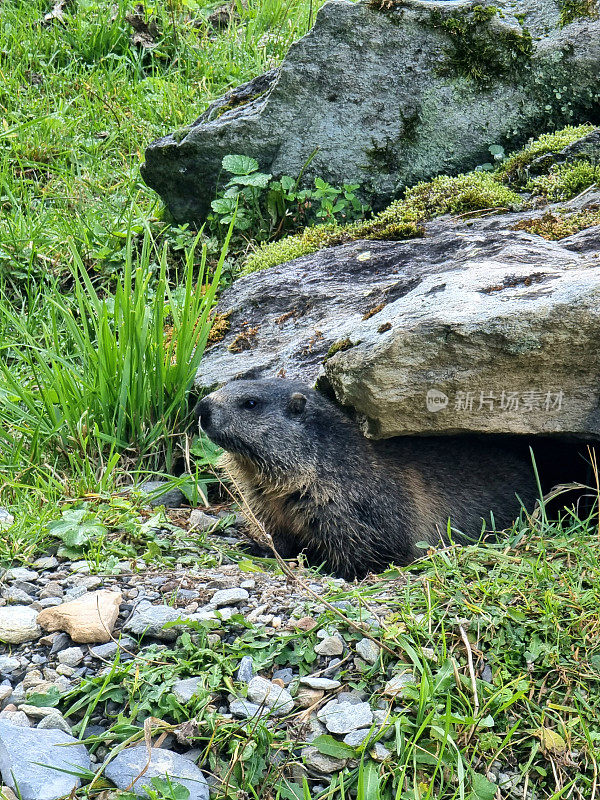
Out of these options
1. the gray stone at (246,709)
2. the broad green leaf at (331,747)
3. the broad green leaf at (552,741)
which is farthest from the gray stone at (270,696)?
the broad green leaf at (552,741)

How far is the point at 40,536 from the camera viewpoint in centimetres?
366

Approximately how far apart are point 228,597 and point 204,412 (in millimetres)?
1491

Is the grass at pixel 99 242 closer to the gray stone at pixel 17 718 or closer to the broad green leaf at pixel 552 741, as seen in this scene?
the gray stone at pixel 17 718

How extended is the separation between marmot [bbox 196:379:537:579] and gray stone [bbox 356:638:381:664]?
1.48 m

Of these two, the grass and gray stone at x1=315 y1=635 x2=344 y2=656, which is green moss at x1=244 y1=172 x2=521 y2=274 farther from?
gray stone at x1=315 y1=635 x2=344 y2=656

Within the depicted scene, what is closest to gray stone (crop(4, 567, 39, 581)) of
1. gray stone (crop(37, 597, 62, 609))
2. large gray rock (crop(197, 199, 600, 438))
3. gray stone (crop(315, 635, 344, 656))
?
gray stone (crop(37, 597, 62, 609))

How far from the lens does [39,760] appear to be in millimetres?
2420

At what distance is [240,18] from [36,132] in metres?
3.00

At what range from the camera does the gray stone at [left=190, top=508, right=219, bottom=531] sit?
14.4 feet

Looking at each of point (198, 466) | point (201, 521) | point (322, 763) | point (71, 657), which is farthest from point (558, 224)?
point (71, 657)

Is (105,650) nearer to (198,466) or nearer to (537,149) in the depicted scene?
(198,466)

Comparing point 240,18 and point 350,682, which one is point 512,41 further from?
point 350,682

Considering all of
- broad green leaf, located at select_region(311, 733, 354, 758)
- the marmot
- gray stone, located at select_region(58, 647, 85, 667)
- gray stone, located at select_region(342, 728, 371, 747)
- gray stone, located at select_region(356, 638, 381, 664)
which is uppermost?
gray stone, located at select_region(58, 647, 85, 667)

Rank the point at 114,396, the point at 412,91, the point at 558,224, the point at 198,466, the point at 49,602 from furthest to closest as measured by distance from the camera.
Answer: the point at 412,91, the point at 558,224, the point at 198,466, the point at 114,396, the point at 49,602
